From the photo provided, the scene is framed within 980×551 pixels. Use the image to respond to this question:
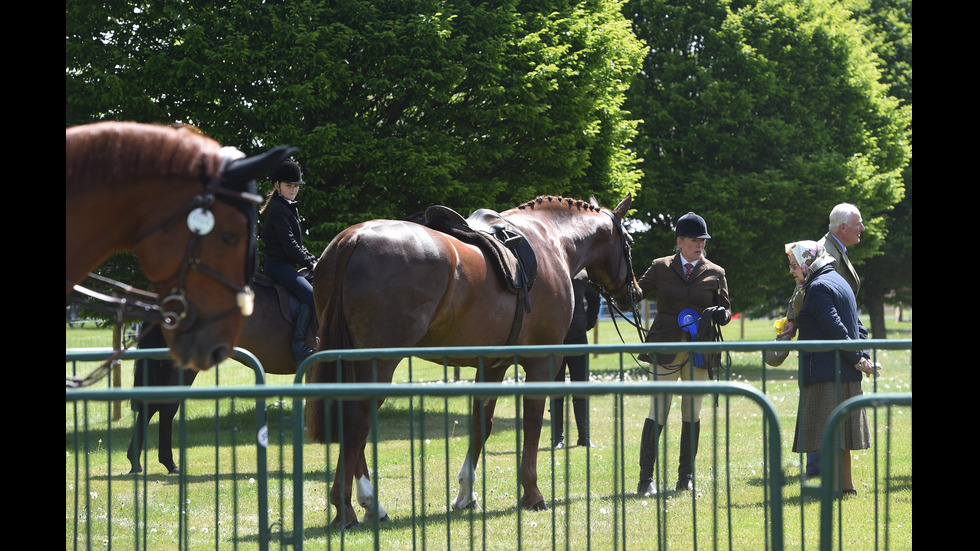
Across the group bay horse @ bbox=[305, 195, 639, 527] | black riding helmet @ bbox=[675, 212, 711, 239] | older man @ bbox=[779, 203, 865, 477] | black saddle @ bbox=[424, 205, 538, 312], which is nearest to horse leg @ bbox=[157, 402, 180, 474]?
bay horse @ bbox=[305, 195, 639, 527]

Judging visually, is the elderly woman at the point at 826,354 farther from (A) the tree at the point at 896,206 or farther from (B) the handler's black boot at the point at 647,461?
(A) the tree at the point at 896,206

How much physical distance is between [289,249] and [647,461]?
12.2ft

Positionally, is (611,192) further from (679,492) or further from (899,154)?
(899,154)

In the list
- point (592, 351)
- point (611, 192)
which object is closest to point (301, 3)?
point (611, 192)

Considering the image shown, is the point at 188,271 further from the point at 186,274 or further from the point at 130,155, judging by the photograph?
the point at 130,155

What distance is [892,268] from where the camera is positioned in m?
31.3

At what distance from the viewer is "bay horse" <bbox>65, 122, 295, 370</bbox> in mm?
3918

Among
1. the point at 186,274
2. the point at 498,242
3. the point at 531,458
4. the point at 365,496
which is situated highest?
the point at 498,242

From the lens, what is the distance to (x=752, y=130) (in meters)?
25.8

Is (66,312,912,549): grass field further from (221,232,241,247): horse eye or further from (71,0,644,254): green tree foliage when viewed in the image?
(71,0,644,254): green tree foliage

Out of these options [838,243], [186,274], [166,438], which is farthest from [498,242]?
[186,274]

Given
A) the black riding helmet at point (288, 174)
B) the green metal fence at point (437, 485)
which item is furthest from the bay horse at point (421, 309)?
the black riding helmet at point (288, 174)

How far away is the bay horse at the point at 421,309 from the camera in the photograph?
22.0ft
